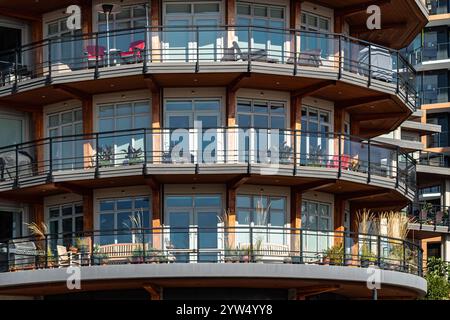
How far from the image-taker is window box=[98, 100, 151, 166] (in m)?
49.3

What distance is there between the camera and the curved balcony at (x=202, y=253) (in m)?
47.2

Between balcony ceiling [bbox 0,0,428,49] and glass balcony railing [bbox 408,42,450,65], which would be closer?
balcony ceiling [bbox 0,0,428,49]

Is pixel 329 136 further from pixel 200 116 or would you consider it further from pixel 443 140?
pixel 443 140

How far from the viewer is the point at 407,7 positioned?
176 ft

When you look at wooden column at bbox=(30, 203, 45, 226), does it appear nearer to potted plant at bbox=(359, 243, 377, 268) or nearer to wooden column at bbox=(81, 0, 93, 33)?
wooden column at bbox=(81, 0, 93, 33)

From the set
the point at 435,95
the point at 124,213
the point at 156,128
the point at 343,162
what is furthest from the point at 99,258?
the point at 435,95

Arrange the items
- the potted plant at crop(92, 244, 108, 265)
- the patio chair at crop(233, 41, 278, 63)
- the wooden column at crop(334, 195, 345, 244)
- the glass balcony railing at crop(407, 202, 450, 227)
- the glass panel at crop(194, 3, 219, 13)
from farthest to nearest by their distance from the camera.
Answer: the glass balcony railing at crop(407, 202, 450, 227) → the wooden column at crop(334, 195, 345, 244) → the glass panel at crop(194, 3, 219, 13) → the patio chair at crop(233, 41, 278, 63) → the potted plant at crop(92, 244, 108, 265)

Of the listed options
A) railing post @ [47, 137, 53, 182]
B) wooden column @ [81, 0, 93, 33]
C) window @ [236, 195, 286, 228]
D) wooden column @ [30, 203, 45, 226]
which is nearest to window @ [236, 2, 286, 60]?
window @ [236, 195, 286, 228]

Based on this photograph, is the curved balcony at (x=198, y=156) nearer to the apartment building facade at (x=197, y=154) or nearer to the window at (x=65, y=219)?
the apartment building facade at (x=197, y=154)

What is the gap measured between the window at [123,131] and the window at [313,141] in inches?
206

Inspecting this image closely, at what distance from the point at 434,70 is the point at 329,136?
47.0 m

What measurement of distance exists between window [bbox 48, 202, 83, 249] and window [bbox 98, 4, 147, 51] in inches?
225

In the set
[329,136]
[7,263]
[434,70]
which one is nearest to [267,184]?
[329,136]

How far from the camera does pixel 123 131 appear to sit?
49219 mm
